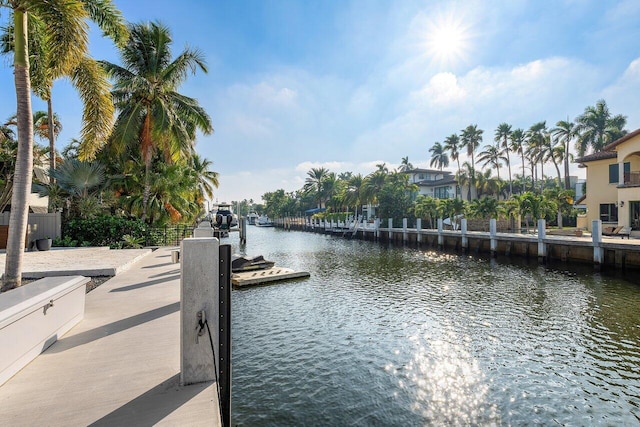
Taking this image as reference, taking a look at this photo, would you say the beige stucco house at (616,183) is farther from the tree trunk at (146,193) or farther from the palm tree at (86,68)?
the tree trunk at (146,193)

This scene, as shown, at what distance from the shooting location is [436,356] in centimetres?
Result: 755

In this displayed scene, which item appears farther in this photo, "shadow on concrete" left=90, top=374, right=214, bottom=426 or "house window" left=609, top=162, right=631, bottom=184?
"house window" left=609, top=162, right=631, bottom=184

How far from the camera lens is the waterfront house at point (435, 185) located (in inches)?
2336

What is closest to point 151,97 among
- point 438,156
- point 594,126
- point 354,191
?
point 354,191

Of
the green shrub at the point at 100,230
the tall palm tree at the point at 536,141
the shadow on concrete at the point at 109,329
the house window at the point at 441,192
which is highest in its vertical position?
the tall palm tree at the point at 536,141

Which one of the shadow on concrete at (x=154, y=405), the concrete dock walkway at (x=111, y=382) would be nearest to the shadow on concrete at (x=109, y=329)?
the concrete dock walkway at (x=111, y=382)

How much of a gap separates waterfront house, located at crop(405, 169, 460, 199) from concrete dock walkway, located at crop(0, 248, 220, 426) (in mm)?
55397

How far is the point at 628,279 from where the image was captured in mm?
15383

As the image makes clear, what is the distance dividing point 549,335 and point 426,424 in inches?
227

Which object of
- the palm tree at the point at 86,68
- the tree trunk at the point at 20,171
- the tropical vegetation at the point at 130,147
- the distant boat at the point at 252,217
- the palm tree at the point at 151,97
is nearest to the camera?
the tree trunk at the point at 20,171

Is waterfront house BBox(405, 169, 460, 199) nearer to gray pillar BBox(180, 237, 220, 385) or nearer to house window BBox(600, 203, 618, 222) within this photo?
house window BBox(600, 203, 618, 222)

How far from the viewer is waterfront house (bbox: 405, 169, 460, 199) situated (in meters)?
59.3

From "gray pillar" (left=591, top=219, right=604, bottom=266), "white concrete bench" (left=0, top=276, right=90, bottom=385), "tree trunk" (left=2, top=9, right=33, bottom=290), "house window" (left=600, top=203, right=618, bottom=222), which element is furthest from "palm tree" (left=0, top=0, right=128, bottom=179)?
"house window" (left=600, top=203, right=618, bottom=222)

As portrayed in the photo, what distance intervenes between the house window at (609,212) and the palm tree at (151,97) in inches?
1352
